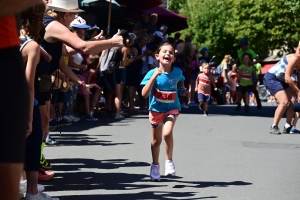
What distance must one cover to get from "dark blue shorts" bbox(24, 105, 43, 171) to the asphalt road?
0.61 m

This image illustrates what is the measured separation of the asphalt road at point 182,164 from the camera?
305 inches

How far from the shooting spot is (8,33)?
3.23 meters

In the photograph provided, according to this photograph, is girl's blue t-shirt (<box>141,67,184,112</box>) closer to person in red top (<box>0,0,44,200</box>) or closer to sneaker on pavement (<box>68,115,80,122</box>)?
person in red top (<box>0,0,44,200</box>)

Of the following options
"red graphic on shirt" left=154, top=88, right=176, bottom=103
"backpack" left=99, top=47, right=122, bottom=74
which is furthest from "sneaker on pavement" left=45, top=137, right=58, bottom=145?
"backpack" left=99, top=47, right=122, bottom=74

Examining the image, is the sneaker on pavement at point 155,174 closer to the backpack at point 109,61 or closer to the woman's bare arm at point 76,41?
the woman's bare arm at point 76,41

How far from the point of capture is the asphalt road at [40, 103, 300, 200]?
7.75 meters

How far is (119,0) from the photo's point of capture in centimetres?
2406

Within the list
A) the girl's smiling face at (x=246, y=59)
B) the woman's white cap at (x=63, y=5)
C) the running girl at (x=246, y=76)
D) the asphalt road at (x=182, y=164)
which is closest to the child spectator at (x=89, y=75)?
the asphalt road at (x=182, y=164)

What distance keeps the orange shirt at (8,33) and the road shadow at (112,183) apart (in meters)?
4.12

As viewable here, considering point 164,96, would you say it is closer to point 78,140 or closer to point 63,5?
point 63,5

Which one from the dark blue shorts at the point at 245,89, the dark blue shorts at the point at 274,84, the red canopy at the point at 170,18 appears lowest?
the dark blue shorts at the point at 245,89

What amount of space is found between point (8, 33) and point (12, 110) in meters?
0.32

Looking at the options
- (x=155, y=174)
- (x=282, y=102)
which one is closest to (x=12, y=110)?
(x=155, y=174)

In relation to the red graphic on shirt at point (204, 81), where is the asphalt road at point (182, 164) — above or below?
below
